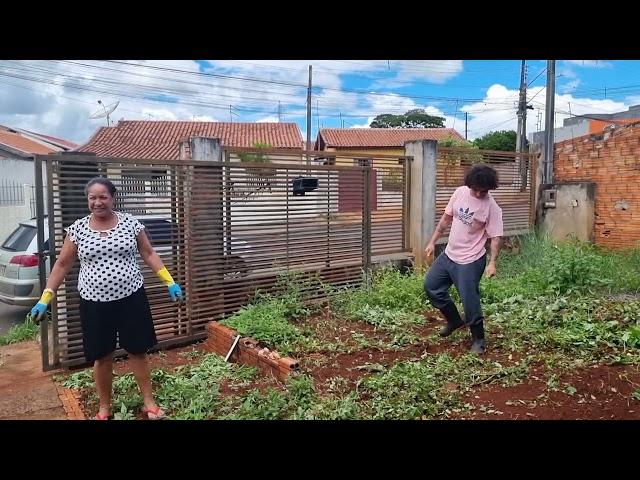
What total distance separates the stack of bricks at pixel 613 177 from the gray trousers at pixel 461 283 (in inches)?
280

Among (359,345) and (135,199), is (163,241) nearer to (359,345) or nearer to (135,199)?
(135,199)

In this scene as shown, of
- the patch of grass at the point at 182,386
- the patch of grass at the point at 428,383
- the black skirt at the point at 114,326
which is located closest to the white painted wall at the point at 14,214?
the patch of grass at the point at 182,386

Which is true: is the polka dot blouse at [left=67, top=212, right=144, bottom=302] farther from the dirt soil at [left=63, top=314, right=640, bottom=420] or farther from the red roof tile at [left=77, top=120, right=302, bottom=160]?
the red roof tile at [left=77, top=120, right=302, bottom=160]

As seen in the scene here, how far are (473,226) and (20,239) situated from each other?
19.2ft

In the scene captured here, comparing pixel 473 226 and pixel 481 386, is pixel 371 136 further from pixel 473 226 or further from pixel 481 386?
pixel 481 386

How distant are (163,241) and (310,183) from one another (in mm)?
1954

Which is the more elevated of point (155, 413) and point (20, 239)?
point (20, 239)

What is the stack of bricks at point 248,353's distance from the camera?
396 cm

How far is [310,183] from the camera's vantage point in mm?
6117

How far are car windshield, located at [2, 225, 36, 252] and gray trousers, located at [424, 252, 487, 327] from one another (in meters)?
5.29

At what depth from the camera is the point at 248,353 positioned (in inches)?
174

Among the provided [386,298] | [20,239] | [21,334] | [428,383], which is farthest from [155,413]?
[20,239]

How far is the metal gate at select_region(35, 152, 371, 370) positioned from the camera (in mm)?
4371

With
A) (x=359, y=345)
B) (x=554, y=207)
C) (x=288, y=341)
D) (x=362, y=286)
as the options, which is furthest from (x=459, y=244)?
(x=554, y=207)
